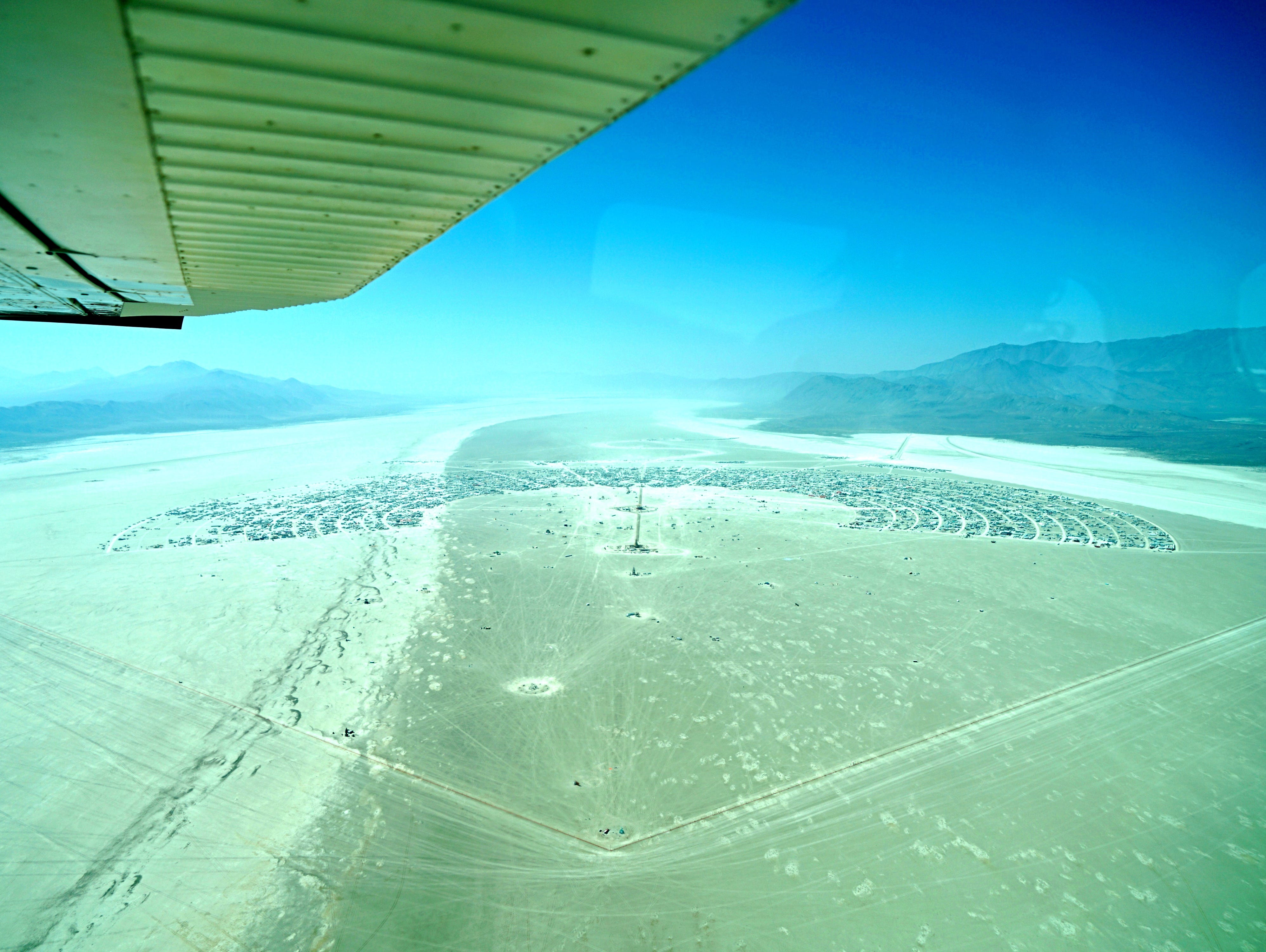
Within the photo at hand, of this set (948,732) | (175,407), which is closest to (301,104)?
(948,732)

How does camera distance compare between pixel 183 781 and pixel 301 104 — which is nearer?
pixel 301 104

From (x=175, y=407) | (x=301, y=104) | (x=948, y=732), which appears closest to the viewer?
(x=301, y=104)

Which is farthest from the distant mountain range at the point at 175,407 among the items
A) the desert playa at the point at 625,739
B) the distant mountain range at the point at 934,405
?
the desert playa at the point at 625,739

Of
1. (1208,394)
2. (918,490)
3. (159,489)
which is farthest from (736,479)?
(1208,394)

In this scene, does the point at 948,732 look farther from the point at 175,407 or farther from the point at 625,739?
the point at 175,407

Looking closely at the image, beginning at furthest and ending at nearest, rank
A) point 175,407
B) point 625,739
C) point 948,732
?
point 175,407 < point 948,732 < point 625,739

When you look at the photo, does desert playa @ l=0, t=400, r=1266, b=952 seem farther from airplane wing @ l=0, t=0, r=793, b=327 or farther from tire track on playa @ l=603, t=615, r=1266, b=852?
airplane wing @ l=0, t=0, r=793, b=327
